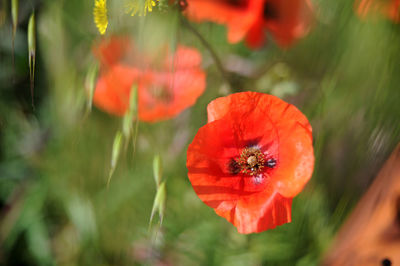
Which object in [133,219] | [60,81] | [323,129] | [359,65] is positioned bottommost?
[133,219]

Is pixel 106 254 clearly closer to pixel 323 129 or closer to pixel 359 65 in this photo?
pixel 323 129

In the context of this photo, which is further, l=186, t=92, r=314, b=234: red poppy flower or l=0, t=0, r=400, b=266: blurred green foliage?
l=0, t=0, r=400, b=266: blurred green foliage

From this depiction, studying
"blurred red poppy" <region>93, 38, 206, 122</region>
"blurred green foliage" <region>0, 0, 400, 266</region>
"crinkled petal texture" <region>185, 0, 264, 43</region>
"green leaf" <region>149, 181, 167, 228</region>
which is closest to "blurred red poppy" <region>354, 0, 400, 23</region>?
"blurred green foliage" <region>0, 0, 400, 266</region>

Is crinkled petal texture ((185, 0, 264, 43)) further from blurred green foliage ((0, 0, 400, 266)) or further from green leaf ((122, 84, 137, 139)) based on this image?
green leaf ((122, 84, 137, 139))

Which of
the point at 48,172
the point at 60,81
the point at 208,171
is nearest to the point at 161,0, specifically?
the point at 208,171

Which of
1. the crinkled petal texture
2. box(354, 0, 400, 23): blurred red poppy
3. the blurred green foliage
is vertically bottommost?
the blurred green foliage

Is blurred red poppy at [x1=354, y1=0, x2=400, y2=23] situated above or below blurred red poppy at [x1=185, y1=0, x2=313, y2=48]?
above
